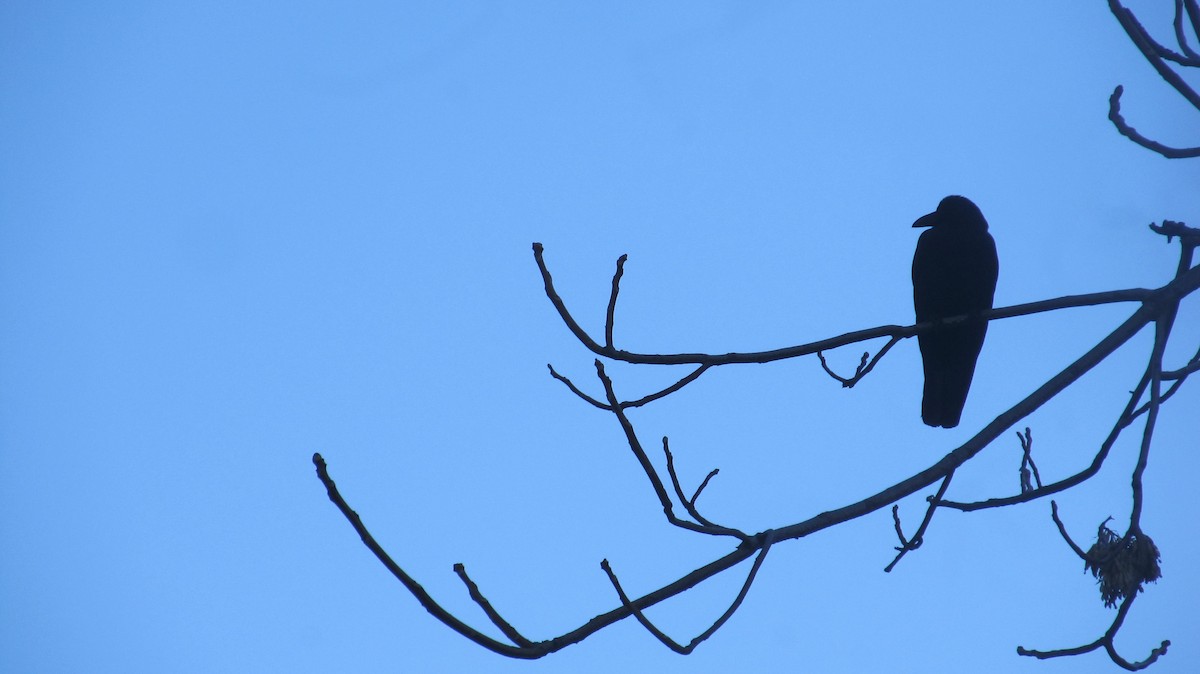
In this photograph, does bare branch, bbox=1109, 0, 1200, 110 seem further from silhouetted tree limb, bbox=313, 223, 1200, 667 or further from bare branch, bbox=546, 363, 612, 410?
bare branch, bbox=546, 363, 612, 410

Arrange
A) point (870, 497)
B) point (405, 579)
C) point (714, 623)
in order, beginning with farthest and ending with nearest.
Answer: point (870, 497) < point (714, 623) < point (405, 579)

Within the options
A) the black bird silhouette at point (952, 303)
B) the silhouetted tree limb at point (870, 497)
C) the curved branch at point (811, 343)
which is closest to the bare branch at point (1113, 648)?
the silhouetted tree limb at point (870, 497)

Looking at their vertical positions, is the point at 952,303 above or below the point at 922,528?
above

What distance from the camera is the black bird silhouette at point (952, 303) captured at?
181 inches

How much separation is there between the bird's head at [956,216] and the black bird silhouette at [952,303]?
41 millimetres

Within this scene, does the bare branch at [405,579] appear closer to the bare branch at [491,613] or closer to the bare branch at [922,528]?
the bare branch at [491,613]

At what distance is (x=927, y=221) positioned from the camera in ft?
17.2

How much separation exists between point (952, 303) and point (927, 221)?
2.29 ft

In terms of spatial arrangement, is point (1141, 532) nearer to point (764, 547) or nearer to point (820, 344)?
point (820, 344)

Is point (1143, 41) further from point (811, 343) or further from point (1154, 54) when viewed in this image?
point (811, 343)

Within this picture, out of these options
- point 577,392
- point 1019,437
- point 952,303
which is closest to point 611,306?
point 577,392

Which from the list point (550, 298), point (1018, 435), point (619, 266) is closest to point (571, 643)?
point (550, 298)

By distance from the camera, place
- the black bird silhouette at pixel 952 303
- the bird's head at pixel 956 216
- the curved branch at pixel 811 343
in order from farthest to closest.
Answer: the bird's head at pixel 956 216 < the black bird silhouette at pixel 952 303 < the curved branch at pixel 811 343

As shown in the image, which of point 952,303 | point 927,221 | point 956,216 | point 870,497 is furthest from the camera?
point 927,221
